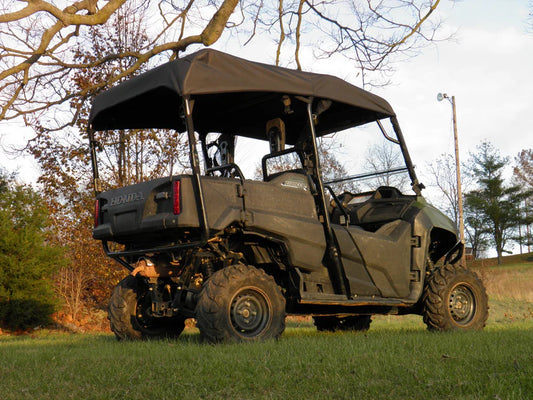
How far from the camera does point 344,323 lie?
950 centimetres

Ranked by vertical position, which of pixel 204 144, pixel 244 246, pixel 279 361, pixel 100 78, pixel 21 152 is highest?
A: pixel 100 78

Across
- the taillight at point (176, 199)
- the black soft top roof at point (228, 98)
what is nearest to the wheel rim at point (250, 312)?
the taillight at point (176, 199)

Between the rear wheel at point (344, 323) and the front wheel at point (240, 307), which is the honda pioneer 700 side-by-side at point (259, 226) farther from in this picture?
the rear wheel at point (344, 323)

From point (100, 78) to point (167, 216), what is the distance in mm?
9710

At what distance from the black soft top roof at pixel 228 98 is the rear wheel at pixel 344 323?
2772 millimetres

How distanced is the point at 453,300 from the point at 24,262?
329 inches

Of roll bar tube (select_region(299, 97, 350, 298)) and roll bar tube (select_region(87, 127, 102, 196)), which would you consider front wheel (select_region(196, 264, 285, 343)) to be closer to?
roll bar tube (select_region(299, 97, 350, 298))

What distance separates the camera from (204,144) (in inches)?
332

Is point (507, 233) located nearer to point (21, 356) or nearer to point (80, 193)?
point (80, 193)

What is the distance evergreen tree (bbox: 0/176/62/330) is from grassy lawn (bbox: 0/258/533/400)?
22.5 feet

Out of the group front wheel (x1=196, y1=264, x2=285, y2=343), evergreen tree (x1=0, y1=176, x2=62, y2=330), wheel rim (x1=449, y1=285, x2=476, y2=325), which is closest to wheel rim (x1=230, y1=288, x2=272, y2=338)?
front wheel (x1=196, y1=264, x2=285, y2=343)

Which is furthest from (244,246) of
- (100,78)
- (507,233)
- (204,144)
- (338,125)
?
(507,233)

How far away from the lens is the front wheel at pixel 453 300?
7.78 m

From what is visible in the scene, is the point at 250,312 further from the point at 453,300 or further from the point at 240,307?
the point at 453,300
